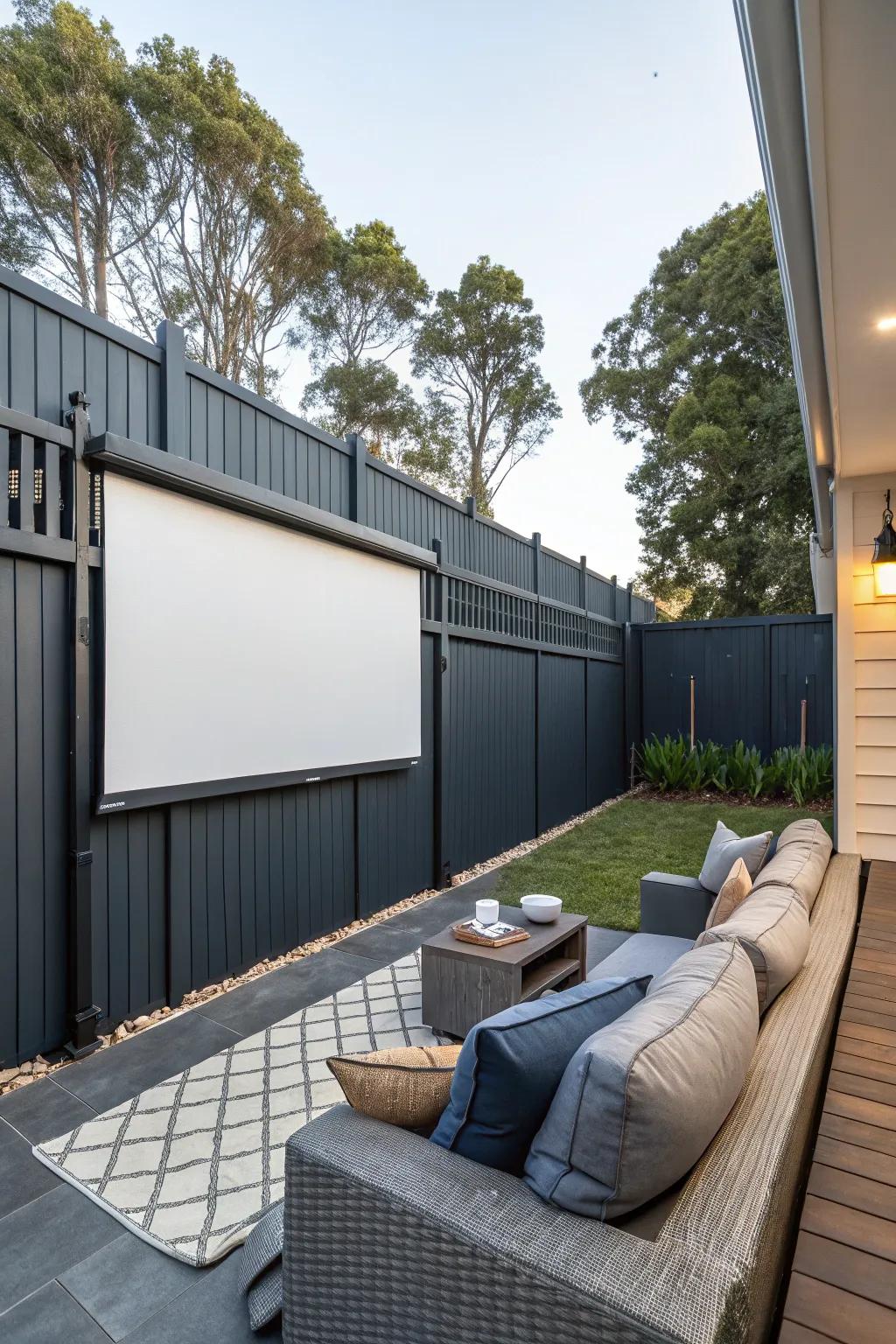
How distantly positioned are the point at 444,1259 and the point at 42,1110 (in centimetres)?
190

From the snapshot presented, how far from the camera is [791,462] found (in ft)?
35.6

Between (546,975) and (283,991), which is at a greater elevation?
(546,975)

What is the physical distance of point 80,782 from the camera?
8.66 feet

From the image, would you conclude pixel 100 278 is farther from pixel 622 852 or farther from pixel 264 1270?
pixel 264 1270

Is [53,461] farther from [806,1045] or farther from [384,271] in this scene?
[384,271]

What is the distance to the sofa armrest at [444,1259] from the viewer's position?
853mm

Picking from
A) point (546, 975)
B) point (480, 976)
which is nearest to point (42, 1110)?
point (480, 976)

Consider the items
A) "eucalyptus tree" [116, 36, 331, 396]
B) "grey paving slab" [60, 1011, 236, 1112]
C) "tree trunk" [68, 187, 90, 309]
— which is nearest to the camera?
"grey paving slab" [60, 1011, 236, 1112]

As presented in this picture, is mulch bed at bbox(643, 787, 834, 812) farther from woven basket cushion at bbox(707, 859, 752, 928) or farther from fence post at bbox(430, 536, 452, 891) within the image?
woven basket cushion at bbox(707, 859, 752, 928)

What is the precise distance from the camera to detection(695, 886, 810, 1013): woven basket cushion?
1566 millimetres

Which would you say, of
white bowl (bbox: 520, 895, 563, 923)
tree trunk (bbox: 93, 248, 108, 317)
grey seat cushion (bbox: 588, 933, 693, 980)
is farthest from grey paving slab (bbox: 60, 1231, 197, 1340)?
tree trunk (bbox: 93, 248, 108, 317)

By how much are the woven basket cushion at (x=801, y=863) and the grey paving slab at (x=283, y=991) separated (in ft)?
6.43

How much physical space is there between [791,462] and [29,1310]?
12.1 m

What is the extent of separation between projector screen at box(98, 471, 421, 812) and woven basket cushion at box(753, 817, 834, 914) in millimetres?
2261
